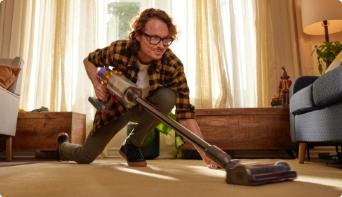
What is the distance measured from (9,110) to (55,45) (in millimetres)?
916

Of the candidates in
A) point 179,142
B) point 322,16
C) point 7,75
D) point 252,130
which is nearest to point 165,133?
point 179,142

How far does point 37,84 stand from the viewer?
288 centimetres

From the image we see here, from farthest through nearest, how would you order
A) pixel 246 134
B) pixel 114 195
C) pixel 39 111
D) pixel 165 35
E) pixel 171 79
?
pixel 39 111 → pixel 246 134 → pixel 171 79 → pixel 165 35 → pixel 114 195

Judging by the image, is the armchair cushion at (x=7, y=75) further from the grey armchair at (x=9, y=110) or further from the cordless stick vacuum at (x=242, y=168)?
the cordless stick vacuum at (x=242, y=168)

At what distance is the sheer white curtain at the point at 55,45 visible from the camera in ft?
9.27

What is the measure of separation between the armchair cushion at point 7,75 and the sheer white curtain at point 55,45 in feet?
1.80

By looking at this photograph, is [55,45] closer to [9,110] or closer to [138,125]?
[9,110]

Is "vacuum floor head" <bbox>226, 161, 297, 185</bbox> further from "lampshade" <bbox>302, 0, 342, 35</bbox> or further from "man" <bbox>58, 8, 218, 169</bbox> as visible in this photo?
"lampshade" <bbox>302, 0, 342, 35</bbox>

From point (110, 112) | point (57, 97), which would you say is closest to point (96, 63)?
point (110, 112)

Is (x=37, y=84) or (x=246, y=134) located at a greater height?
(x=37, y=84)

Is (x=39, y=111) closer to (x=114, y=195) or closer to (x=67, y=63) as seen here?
(x=67, y=63)

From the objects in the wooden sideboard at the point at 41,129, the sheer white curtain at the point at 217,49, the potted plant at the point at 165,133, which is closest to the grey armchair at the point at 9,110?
the wooden sideboard at the point at 41,129

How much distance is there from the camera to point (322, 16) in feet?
8.00

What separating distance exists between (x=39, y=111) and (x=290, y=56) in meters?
2.19
